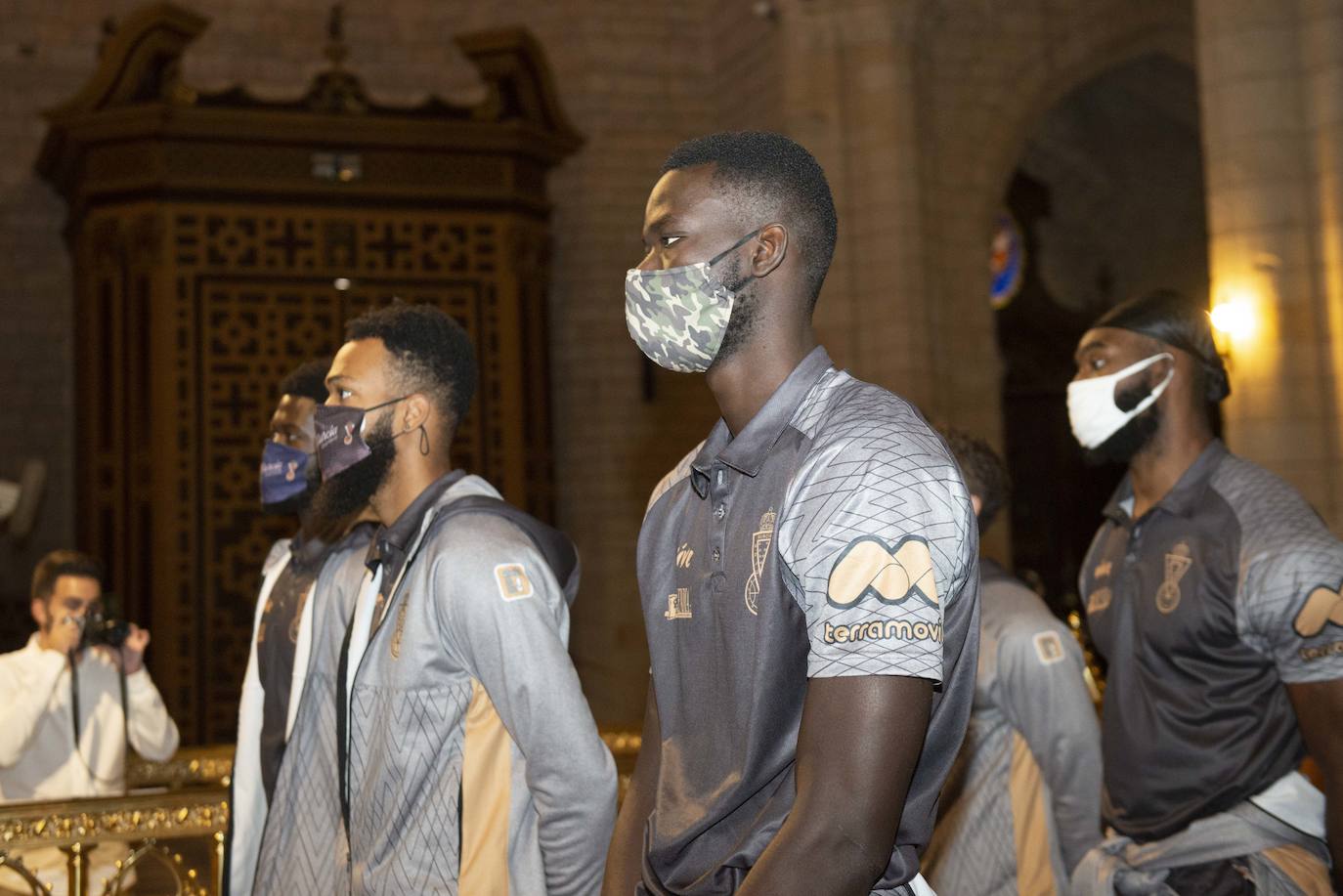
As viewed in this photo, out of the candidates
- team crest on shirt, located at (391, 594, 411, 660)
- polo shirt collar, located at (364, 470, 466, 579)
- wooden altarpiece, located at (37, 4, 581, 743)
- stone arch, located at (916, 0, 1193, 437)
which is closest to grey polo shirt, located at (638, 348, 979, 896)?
team crest on shirt, located at (391, 594, 411, 660)

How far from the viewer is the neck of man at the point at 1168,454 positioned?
11.0ft

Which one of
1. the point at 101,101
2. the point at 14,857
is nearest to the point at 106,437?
the point at 101,101

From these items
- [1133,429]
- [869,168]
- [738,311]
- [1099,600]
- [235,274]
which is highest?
[869,168]

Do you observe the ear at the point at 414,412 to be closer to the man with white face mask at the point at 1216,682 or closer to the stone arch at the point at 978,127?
the man with white face mask at the point at 1216,682

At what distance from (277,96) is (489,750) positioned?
8.62 meters

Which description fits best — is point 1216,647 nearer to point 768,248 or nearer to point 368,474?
point 768,248

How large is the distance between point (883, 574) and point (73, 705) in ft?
12.4

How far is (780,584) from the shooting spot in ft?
5.77

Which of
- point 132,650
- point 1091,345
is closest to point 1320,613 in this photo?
point 1091,345

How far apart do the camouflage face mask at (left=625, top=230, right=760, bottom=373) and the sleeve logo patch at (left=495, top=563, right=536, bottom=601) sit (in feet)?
2.72

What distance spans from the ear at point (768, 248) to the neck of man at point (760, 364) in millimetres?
76

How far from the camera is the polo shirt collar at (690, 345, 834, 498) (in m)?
1.87

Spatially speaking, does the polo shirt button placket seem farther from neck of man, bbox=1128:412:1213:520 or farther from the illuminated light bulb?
the illuminated light bulb

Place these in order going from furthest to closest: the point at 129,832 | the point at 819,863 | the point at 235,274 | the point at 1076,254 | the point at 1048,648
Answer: the point at 1076,254 < the point at 235,274 < the point at 129,832 < the point at 1048,648 < the point at 819,863
